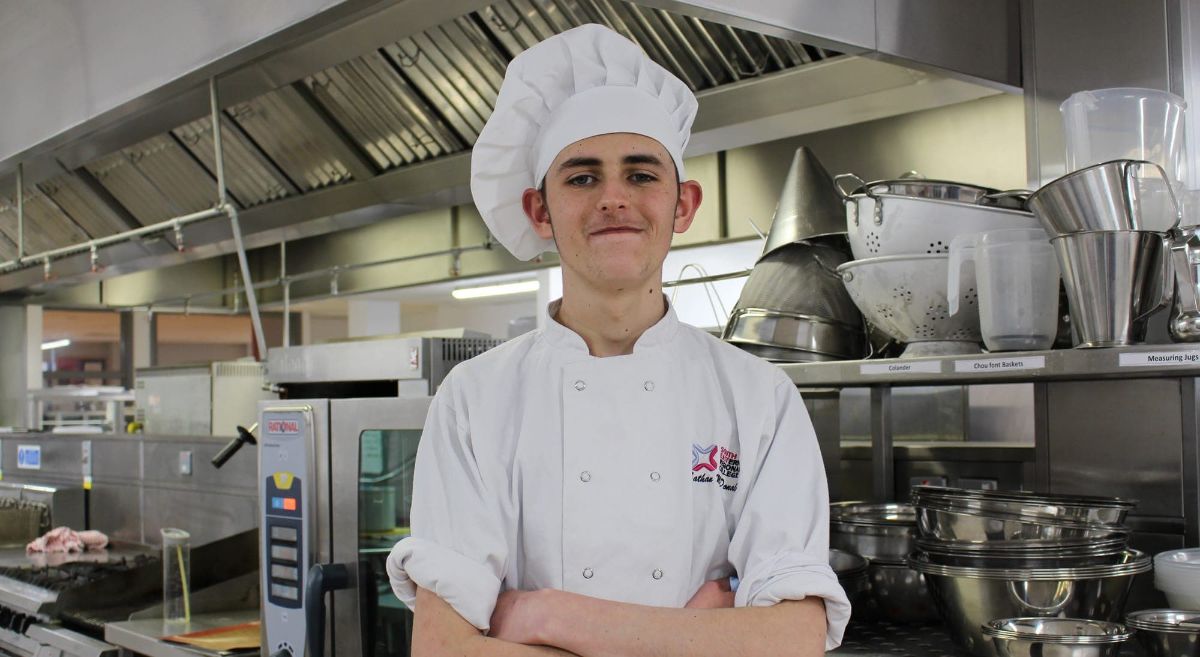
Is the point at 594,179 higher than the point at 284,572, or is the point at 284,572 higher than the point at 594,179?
the point at 594,179

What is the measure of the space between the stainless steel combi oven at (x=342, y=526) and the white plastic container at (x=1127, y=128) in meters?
1.43

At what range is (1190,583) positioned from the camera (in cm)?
150

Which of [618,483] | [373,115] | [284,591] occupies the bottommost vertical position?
[284,591]

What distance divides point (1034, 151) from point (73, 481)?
4496mm

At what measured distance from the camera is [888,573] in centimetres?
179

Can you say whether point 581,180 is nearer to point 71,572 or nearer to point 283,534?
point 283,534

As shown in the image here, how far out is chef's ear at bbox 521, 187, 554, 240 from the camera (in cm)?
152

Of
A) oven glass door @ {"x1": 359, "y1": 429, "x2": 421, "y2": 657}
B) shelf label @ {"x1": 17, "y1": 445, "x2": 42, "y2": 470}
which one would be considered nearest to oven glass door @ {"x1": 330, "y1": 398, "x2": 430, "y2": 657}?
oven glass door @ {"x1": 359, "y1": 429, "x2": 421, "y2": 657}

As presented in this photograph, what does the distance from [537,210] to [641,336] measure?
0.24 m

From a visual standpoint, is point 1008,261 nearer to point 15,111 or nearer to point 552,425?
point 552,425

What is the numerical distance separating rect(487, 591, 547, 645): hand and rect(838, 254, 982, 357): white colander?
0.86 meters

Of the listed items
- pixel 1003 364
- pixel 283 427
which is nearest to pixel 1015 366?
pixel 1003 364

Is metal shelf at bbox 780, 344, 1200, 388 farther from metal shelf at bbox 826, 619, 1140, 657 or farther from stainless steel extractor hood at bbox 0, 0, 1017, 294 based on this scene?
stainless steel extractor hood at bbox 0, 0, 1017, 294

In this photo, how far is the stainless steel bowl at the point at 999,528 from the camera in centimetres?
156
